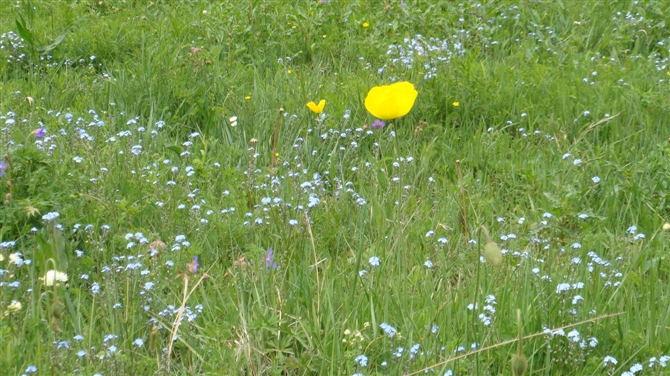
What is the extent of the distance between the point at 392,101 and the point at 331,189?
156 centimetres

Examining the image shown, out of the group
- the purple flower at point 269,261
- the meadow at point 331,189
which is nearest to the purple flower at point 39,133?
the meadow at point 331,189

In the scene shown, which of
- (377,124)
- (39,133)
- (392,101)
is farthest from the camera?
(377,124)

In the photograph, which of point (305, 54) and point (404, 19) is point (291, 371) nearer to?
point (305, 54)

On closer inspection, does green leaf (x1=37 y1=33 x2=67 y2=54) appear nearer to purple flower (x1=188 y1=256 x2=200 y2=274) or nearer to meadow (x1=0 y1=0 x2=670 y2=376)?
meadow (x1=0 y1=0 x2=670 y2=376)

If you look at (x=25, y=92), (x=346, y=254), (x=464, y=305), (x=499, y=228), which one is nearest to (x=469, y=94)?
(x=499, y=228)

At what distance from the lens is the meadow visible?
2.22m

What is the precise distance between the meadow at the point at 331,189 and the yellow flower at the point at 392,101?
0.18 m

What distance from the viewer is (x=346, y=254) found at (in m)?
2.94

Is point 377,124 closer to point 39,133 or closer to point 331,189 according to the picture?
point 331,189

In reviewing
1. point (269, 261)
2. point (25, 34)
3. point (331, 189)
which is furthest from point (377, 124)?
point (25, 34)

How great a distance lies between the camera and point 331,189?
142 inches

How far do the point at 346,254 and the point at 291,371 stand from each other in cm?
77

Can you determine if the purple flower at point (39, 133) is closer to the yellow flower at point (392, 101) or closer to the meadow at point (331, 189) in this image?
the meadow at point (331, 189)

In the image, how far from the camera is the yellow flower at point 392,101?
2.08 metres
